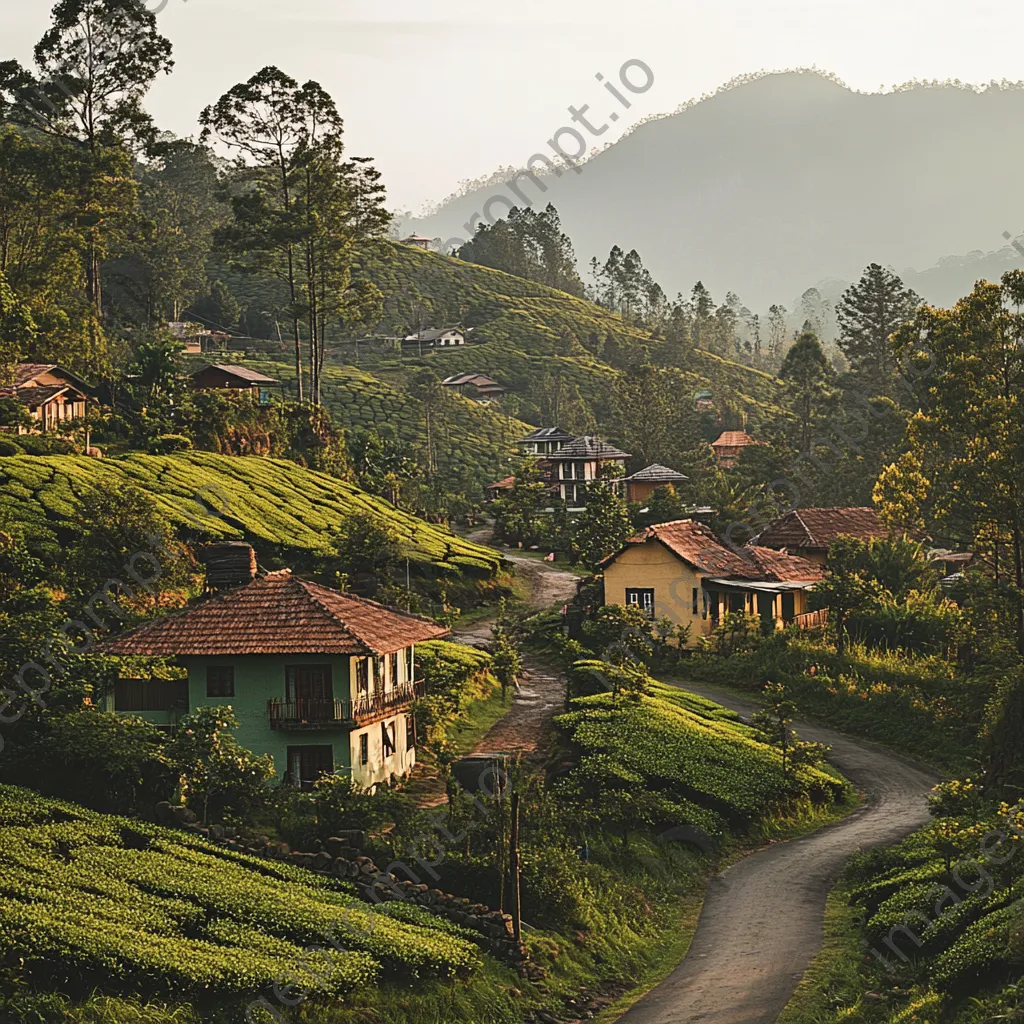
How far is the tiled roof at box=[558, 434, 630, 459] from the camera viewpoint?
3428 inches

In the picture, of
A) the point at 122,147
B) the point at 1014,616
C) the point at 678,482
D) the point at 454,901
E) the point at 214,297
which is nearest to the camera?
the point at 454,901

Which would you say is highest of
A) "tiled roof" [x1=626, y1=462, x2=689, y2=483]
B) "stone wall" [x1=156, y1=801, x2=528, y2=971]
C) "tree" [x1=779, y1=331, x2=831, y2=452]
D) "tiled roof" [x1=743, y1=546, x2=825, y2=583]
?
"tree" [x1=779, y1=331, x2=831, y2=452]

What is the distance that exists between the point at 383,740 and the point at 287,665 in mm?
3415

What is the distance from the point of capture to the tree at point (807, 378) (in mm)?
90500

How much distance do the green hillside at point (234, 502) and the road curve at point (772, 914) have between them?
22.9 metres

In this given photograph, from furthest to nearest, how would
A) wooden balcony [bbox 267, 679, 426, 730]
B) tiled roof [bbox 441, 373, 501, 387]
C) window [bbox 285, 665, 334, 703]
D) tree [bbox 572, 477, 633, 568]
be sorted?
tiled roof [bbox 441, 373, 501, 387] < tree [bbox 572, 477, 633, 568] < window [bbox 285, 665, 334, 703] < wooden balcony [bbox 267, 679, 426, 730]

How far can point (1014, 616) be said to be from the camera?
43594 millimetres

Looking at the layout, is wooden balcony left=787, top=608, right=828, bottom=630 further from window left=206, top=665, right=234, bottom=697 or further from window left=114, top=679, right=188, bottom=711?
window left=114, top=679, right=188, bottom=711

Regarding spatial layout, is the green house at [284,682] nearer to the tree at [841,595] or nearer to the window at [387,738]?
the window at [387,738]

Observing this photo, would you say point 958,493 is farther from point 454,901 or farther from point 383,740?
point 454,901

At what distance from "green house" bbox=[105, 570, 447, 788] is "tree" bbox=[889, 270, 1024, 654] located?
22.1 metres

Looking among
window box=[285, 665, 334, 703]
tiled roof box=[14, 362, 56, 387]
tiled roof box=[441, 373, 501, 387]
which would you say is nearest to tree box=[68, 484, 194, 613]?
window box=[285, 665, 334, 703]

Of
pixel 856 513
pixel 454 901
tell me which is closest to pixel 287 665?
pixel 454 901

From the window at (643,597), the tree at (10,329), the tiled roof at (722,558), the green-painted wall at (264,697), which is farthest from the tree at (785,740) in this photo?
the tree at (10,329)
